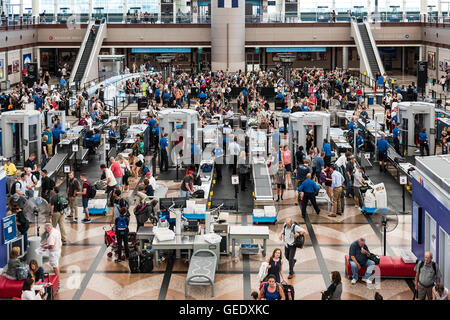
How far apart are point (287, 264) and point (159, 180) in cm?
841

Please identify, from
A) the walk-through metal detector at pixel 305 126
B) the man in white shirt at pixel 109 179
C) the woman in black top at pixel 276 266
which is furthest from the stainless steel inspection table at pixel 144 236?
the walk-through metal detector at pixel 305 126

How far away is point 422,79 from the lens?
1583 inches

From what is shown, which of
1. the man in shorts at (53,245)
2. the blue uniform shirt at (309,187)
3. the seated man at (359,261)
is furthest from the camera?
the blue uniform shirt at (309,187)

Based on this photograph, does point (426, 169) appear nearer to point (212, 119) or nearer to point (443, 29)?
point (212, 119)

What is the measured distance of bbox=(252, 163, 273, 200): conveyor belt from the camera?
55.9 ft

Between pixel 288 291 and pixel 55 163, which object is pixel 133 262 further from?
pixel 55 163

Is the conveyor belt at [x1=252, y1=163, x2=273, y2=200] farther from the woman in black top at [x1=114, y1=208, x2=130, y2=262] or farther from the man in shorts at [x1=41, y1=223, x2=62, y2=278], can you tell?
the man in shorts at [x1=41, y1=223, x2=62, y2=278]

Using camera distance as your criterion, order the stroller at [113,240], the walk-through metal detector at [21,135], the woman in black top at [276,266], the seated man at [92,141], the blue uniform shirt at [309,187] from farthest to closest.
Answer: the seated man at [92,141] → the walk-through metal detector at [21,135] → the blue uniform shirt at [309,187] → the stroller at [113,240] → the woman in black top at [276,266]

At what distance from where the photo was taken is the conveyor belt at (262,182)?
17.0 meters

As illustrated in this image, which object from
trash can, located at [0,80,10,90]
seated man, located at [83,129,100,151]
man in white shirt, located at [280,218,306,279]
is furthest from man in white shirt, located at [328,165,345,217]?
trash can, located at [0,80,10,90]

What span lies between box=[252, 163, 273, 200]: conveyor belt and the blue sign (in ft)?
21.4

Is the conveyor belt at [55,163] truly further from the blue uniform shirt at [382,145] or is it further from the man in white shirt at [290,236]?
the blue uniform shirt at [382,145]

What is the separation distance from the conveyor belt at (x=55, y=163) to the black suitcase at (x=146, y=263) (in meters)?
7.98

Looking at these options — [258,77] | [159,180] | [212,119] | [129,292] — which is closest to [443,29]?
[258,77]
